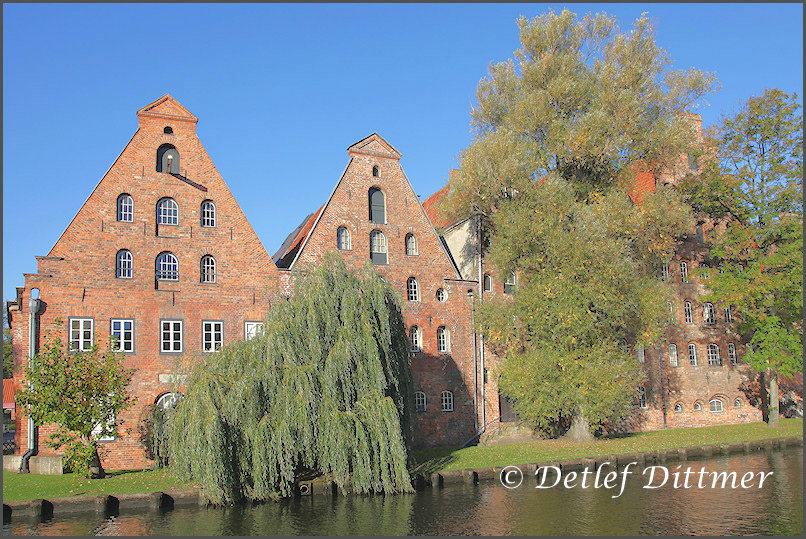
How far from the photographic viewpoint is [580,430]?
2619 centimetres

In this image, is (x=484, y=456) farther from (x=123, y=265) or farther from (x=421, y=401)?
(x=123, y=265)

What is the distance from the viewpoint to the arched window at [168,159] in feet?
78.4

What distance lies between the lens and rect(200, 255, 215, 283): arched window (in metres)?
23.7

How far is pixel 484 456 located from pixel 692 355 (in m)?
17.9

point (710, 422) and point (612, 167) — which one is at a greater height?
point (612, 167)

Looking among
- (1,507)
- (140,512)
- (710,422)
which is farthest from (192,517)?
(710,422)

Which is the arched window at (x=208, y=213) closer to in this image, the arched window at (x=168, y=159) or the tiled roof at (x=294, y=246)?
the arched window at (x=168, y=159)

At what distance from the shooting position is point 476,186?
27.1 metres

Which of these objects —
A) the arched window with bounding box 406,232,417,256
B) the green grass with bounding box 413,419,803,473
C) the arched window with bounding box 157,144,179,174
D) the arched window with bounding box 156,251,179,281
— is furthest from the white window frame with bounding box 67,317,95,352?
the arched window with bounding box 406,232,417,256

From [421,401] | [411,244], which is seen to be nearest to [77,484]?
[421,401]

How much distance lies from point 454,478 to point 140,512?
890cm

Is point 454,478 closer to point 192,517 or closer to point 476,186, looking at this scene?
point 192,517

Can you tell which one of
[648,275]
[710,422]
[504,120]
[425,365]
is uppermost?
[504,120]

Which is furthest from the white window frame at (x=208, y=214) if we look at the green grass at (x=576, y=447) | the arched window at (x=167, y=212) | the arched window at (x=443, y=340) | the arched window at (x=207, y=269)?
the green grass at (x=576, y=447)
